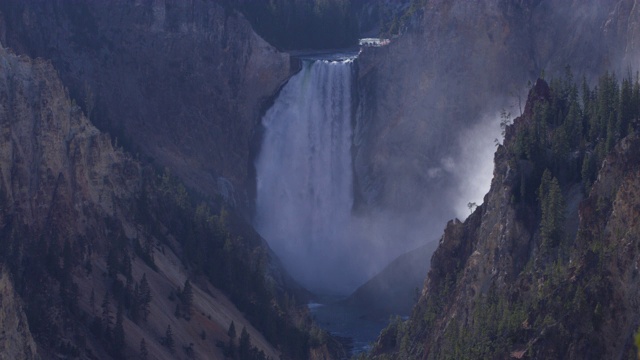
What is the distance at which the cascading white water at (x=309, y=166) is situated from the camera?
144 m

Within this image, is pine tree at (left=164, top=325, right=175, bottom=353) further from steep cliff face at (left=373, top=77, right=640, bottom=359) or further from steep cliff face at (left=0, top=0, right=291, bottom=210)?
steep cliff face at (left=0, top=0, right=291, bottom=210)

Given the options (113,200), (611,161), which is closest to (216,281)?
(113,200)

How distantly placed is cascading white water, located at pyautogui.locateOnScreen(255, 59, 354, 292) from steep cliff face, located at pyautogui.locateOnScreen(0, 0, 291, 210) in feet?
7.88

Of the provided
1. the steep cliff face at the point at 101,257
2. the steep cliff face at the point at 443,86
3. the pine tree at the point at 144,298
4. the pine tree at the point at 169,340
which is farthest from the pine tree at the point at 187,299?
the steep cliff face at the point at 443,86

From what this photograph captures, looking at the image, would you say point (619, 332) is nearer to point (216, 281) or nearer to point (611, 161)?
point (611, 161)

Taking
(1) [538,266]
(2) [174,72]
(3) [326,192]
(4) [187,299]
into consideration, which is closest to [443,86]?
(3) [326,192]

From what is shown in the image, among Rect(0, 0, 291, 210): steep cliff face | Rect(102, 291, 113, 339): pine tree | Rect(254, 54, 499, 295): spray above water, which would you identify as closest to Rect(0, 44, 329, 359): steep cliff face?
Rect(102, 291, 113, 339): pine tree

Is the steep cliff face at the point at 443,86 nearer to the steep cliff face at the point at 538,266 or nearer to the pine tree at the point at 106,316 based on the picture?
the steep cliff face at the point at 538,266

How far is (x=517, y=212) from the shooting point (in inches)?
3590

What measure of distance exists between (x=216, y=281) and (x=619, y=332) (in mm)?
44267

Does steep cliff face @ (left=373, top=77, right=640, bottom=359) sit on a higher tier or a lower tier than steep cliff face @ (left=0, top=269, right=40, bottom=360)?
higher

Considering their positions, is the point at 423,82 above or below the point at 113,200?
above

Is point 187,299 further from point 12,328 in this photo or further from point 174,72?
point 174,72

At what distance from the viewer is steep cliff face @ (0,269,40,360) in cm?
7731
